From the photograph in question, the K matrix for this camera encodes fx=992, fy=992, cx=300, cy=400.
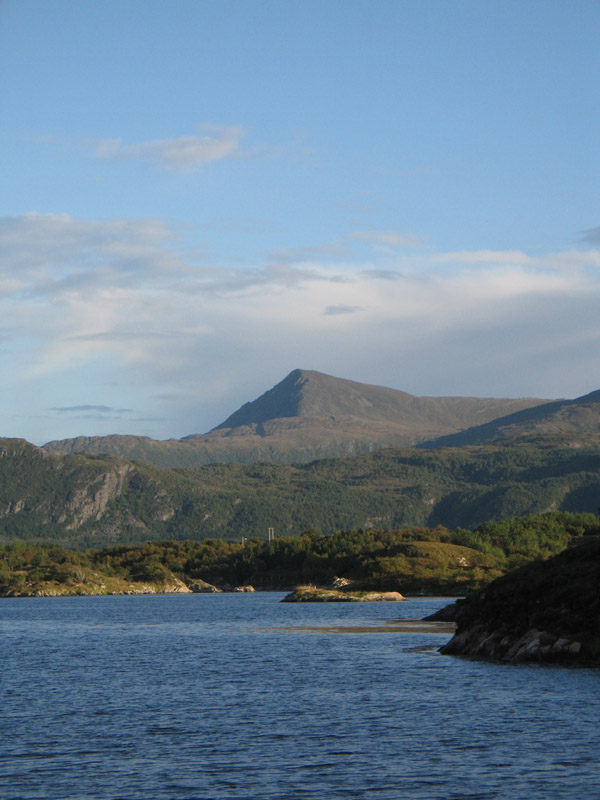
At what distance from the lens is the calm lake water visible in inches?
1806

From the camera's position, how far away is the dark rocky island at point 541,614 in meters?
86.3

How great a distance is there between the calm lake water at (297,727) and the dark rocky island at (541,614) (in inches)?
128

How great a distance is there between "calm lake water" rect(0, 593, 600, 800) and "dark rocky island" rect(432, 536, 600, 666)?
3263 millimetres

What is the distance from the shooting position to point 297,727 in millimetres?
61875

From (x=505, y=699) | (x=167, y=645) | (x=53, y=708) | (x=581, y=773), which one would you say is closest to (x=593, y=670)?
(x=505, y=699)

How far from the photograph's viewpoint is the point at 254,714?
67.7 meters

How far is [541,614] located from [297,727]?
36989 millimetres

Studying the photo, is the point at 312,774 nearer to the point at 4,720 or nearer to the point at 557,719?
the point at 557,719

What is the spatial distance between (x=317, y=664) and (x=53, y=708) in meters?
33.8

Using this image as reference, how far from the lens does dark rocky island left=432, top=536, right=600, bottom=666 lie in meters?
86.3

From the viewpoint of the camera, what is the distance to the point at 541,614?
91312 millimetres

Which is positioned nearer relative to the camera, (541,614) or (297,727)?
(297,727)

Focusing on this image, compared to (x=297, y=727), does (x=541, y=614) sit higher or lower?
higher

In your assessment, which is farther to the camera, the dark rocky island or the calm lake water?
the dark rocky island
